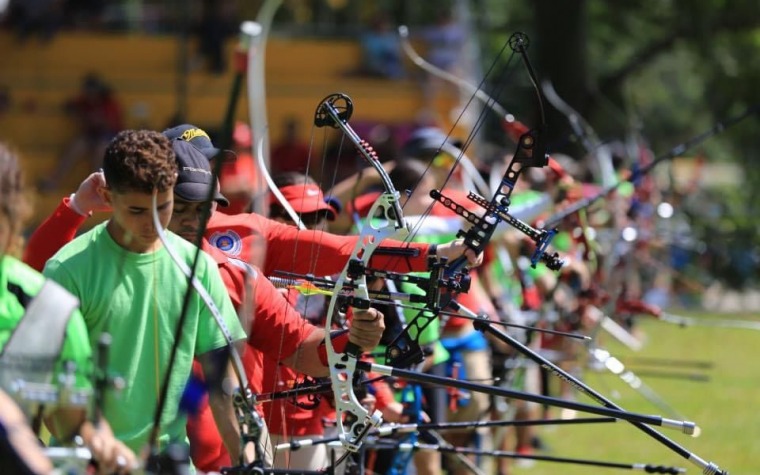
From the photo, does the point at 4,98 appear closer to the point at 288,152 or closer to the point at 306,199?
the point at 288,152

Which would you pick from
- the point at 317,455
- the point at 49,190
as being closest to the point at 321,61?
the point at 49,190

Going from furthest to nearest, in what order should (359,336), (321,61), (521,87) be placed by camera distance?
(521,87), (321,61), (359,336)

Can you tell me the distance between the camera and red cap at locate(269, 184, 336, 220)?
18.4ft

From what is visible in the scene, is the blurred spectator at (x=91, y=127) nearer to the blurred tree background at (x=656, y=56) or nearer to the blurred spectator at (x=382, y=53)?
the blurred spectator at (x=382, y=53)

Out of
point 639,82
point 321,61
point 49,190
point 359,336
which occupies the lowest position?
point 359,336

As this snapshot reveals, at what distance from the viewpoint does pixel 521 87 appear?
969 inches

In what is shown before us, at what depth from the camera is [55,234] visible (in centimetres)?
497

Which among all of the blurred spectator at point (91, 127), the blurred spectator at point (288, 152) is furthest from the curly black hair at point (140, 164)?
the blurred spectator at point (91, 127)

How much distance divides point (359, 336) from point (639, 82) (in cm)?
3498

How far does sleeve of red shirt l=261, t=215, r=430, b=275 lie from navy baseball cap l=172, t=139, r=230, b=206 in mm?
426

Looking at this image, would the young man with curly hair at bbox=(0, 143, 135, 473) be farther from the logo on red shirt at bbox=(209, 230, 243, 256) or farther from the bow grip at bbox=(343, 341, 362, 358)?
the logo on red shirt at bbox=(209, 230, 243, 256)

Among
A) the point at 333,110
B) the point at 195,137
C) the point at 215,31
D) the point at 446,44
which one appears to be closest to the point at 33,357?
the point at 333,110

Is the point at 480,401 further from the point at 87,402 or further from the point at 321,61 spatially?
the point at 321,61

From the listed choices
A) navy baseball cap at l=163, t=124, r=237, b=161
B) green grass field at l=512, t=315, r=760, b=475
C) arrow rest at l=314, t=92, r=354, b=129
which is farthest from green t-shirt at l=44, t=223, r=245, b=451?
green grass field at l=512, t=315, r=760, b=475
